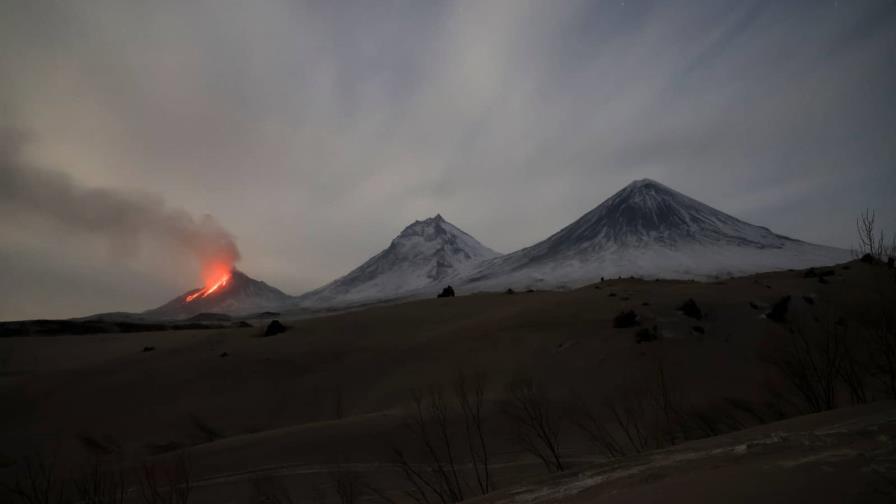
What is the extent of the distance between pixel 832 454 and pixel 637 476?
1089 millimetres

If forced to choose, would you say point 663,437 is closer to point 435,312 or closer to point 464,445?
point 464,445

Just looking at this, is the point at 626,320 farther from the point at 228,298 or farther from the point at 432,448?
the point at 228,298

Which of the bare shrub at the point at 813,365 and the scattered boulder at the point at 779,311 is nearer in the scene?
the bare shrub at the point at 813,365

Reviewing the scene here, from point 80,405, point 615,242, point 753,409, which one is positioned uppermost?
point 615,242

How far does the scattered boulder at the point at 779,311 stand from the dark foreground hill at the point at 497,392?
0.20ft

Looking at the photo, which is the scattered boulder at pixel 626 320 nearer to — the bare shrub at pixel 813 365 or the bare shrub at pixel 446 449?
the bare shrub at pixel 813 365

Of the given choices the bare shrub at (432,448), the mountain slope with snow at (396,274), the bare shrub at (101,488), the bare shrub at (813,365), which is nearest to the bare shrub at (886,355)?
the bare shrub at (813,365)

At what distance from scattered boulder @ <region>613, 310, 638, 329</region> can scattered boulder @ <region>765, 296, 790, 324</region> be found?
472cm

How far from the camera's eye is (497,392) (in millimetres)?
12406

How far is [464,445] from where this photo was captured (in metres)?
9.02

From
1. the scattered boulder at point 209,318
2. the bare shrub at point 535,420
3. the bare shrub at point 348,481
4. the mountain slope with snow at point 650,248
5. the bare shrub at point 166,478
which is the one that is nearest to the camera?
the bare shrub at point 348,481

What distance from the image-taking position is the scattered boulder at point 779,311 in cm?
1638

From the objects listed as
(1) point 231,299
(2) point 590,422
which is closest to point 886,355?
(2) point 590,422

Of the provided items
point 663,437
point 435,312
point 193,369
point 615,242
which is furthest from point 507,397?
point 615,242
